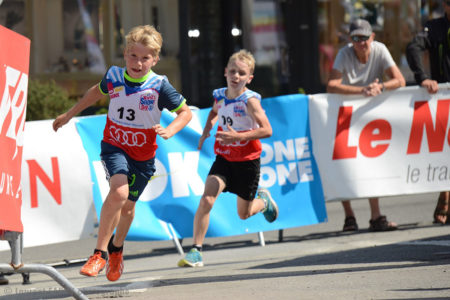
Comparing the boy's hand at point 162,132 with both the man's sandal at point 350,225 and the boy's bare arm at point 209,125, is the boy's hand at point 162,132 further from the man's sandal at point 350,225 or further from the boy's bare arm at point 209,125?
the man's sandal at point 350,225

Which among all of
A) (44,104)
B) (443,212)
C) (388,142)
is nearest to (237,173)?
(388,142)

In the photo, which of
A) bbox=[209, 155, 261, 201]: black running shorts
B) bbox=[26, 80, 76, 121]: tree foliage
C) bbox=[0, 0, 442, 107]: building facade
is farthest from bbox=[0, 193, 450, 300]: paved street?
bbox=[0, 0, 442, 107]: building facade

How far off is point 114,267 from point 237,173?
66.5 inches

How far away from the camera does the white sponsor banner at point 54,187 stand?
→ 8461mm

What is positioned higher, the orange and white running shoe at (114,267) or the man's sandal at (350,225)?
the orange and white running shoe at (114,267)

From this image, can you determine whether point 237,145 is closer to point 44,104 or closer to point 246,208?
point 246,208

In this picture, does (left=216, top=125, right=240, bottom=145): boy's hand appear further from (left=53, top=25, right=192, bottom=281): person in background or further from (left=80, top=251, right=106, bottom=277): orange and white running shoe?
(left=80, top=251, right=106, bottom=277): orange and white running shoe

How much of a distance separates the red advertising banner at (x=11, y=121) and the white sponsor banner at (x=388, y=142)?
4279 millimetres

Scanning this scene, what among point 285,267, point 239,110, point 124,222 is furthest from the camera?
point 239,110

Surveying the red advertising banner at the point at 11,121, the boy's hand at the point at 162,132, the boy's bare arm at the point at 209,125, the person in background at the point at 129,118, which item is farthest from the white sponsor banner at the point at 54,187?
the red advertising banner at the point at 11,121

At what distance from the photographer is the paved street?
20.1 feet

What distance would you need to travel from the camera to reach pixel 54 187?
8578 mm

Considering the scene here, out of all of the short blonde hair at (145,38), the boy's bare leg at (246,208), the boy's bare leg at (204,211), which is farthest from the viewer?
the boy's bare leg at (246,208)

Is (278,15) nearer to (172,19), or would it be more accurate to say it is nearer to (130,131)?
(172,19)
